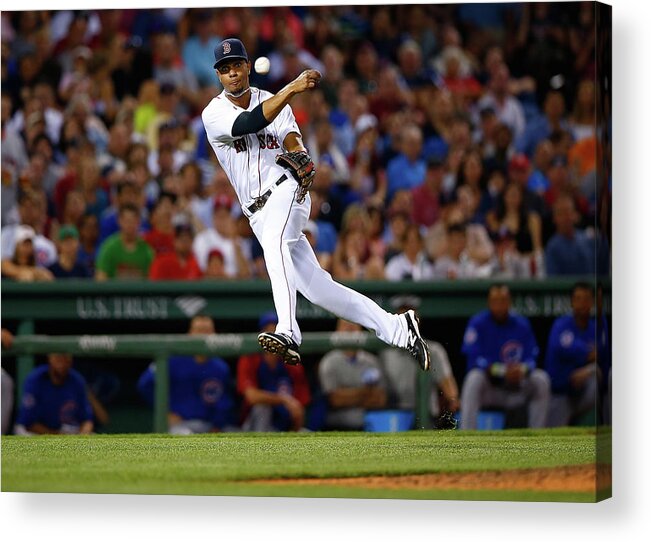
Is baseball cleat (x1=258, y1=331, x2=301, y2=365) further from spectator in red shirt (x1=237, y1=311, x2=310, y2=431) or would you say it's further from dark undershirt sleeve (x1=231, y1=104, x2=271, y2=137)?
spectator in red shirt (x1=237, y1=311, x2=310, y2=431)

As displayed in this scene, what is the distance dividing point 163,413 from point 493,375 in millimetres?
1595

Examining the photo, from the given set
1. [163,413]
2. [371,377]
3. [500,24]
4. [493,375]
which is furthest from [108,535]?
[500,24]

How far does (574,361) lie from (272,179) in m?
1.64

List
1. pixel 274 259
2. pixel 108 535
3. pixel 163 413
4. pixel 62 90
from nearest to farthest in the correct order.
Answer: pixel 274 259 → pixel 108 535 → pixel 163 413 → pixel 62 90

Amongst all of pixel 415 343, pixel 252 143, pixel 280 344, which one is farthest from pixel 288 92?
pixel 415 343

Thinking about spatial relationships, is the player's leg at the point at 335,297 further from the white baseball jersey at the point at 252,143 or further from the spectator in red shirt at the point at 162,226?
the spectator in red shirt at the point at 162,226

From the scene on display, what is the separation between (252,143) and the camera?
22.7ft

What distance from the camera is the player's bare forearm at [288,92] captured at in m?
6.61

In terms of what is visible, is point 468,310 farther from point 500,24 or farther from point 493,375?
point 500,24

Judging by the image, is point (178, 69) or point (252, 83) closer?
point (252, 83)

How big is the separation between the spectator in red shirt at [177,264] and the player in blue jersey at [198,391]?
0.48 m

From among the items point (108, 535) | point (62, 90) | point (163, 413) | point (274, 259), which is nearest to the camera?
point (274, 259)

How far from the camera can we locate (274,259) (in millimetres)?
6922

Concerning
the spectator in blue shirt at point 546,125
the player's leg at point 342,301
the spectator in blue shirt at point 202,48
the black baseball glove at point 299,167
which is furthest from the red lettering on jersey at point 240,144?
the spectator in blue shirt at point 546,125
